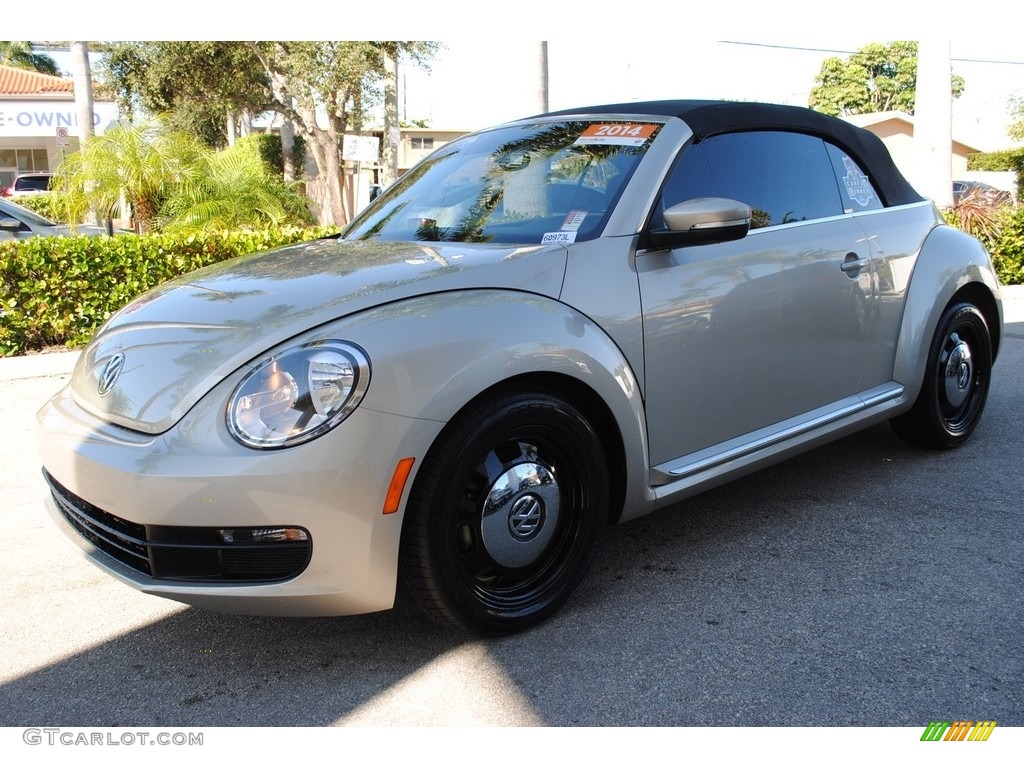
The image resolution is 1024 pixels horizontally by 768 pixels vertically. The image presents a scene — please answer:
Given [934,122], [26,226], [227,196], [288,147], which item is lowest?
[26,226]

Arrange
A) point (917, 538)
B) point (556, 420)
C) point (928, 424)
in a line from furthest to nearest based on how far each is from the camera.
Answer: point (928, 424)
point (917, 538)
point (556, 420)

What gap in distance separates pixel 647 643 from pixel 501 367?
0.97m

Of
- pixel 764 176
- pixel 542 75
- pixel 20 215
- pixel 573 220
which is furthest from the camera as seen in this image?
pixel 20 215

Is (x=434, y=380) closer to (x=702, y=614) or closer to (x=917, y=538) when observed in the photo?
(x=702, y=614)

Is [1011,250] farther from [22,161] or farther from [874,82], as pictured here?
[874,82]

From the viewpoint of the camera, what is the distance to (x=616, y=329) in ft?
9.84

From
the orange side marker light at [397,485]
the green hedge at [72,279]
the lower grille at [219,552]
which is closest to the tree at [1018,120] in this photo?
the green hedge at [72,279]

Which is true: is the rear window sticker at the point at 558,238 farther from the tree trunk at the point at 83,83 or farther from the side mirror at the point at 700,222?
the tree trunk at the point at 83,83

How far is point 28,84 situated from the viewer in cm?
3691

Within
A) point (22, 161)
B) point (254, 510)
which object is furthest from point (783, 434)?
point (22, 161)

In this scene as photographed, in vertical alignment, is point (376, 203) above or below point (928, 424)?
above

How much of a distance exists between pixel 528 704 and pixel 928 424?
9.34 ft

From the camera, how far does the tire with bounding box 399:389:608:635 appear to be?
2598mm

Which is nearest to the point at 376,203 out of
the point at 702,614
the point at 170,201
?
the point at 702,614
